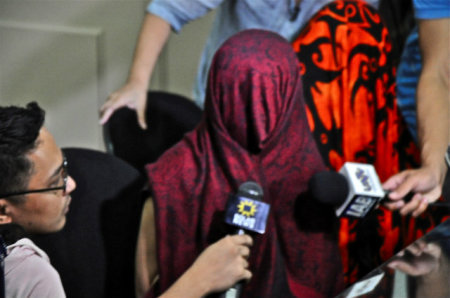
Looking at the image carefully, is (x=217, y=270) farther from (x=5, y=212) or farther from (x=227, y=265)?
(x=5, y=212)

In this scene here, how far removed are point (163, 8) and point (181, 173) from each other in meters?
0.43

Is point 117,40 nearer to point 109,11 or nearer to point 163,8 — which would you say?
point 109,11

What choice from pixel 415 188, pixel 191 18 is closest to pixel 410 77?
pixel 415 188

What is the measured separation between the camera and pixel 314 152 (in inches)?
42.4

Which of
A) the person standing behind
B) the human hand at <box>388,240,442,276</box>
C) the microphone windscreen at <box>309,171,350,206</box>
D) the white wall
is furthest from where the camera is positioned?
the person standing behind

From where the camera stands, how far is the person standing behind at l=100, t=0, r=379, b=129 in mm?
1232

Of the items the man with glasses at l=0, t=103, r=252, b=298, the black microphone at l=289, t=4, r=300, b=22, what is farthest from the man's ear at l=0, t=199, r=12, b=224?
the black microphone at l=289, t=4, r=300, b=22

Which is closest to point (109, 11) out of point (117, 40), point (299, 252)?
point (117, 40)

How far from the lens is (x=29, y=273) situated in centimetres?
75

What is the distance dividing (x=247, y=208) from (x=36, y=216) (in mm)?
260

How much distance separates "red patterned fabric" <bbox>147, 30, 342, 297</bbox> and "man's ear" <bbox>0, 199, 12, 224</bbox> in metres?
0.28

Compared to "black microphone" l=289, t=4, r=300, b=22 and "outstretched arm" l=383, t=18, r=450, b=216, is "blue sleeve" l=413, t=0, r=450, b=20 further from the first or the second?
"black microphone" l=289, t=4, r=300, b=22

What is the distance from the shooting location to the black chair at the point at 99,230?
37.1 inches

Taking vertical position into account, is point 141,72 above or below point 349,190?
above
